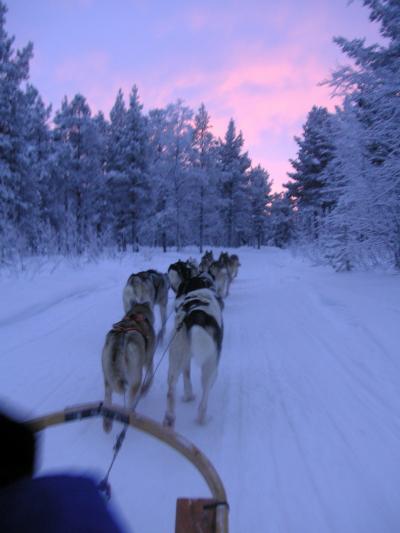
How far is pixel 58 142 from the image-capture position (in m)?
29.5

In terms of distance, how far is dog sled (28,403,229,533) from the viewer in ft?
4.40

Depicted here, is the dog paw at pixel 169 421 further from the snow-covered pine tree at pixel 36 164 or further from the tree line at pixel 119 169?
the tree line at pixel 119 169

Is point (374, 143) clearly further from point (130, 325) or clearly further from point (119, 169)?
point (119, 169)

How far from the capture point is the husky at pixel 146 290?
21.4 ft

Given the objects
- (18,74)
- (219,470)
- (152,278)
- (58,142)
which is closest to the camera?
(219,470)

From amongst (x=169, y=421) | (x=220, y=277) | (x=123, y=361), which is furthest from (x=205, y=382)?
(x=220, y=277)

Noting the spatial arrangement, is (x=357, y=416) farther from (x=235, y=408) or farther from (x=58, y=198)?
(x=58, y=198)

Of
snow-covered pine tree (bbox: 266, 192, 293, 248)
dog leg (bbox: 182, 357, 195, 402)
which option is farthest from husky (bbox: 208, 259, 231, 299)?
snow-covered pine tree (bbox: 266, 192, 293, 248)

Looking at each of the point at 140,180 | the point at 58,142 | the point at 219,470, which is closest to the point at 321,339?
the point at 219,470

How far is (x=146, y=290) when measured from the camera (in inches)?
263

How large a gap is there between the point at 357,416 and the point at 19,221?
992 inches

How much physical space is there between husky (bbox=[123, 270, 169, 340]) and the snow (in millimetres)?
758

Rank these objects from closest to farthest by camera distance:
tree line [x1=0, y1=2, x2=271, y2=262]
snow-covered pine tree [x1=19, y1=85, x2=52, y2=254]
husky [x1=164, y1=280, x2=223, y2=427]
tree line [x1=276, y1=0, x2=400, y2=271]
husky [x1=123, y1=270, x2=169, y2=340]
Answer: husky [x1=164, y1=280, x2=223, y2=427], husky [x1=123, y1=270, x2=169, y2=340], tree line [x1=276, y1=0, x2=400, y2=271], snow-covered pine tree [x1=19, y1=85, x2=52, y2=254], tree line [x1=0, y1=2, x2=271, y2=262]

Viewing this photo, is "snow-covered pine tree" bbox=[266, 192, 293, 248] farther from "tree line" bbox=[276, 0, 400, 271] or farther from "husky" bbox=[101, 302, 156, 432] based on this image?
"husky" bbox=[101, 302, 156, 432]
